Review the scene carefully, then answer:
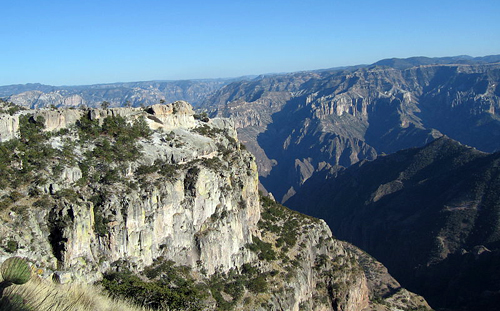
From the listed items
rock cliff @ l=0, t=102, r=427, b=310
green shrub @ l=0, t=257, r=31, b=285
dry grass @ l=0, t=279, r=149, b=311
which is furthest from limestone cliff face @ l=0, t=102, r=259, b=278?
green shrub @ l=0, t=257, r=31, b=285

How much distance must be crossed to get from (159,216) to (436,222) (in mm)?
115813

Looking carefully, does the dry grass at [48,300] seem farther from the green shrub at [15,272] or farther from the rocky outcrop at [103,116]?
the rocky outcrop at [103,116]

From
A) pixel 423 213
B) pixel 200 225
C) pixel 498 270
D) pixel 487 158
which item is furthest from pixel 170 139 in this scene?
pixel 487 158

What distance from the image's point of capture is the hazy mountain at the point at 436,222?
337ft

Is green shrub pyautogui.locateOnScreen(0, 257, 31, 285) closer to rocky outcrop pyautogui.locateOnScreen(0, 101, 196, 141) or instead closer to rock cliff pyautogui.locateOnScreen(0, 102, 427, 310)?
rock cliff pyautogui.locateOnScreen(0, 102, 427, 310)

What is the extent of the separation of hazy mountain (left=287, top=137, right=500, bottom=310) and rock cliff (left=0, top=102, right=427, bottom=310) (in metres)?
45.9

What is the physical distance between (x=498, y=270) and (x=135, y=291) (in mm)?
96381

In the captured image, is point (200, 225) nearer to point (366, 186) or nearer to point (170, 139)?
point (170, 139)

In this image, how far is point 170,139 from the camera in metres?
59.6

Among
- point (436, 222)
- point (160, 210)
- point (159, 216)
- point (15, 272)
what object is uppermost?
point (15, 272)

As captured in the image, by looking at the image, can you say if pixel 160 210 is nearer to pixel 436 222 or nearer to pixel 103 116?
pixel 103 116

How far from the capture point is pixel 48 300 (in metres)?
10.4

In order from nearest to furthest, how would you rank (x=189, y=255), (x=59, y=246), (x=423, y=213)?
(x=59, y=246) < (x=189, y=255) < (x=423, y=213)

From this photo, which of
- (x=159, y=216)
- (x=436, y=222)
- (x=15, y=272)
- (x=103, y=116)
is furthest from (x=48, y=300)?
(x=436, y=222)
